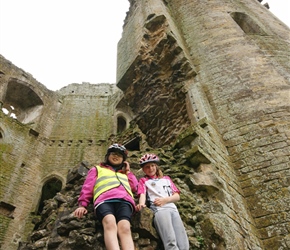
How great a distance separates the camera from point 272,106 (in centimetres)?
545

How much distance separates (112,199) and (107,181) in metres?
0.23

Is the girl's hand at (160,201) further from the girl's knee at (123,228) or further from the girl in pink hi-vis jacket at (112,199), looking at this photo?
the girl's knee at (123,228)

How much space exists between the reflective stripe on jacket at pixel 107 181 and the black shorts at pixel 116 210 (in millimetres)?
146

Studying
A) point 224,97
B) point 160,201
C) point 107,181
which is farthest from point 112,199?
point 224,97

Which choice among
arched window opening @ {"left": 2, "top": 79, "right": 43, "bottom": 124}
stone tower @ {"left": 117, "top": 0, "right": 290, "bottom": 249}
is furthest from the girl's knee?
arched window opening @ {"left": 2, "top": 79, "right": 43, "bottom": 124}

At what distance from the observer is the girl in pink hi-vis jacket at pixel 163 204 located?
248 cm

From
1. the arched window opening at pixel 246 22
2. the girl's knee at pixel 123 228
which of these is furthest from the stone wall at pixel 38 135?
the girl's knee at pixel 123 228

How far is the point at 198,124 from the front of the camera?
17.7ft

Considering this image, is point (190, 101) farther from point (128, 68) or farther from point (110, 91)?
point (110, 91)

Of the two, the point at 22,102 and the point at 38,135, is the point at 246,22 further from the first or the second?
the point at 22,102

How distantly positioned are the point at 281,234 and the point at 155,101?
4537 mm

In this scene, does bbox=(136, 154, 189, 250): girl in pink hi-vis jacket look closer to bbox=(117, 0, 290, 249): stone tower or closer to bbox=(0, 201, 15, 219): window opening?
bbox=(117, 0, 290, 249): stone tower

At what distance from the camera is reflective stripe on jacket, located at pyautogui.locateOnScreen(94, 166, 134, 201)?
2.55 meters

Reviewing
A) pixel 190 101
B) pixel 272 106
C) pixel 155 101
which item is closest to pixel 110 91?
pixel 155 101
